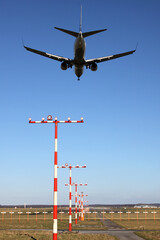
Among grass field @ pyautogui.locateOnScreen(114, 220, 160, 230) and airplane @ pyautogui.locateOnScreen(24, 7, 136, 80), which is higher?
airplane @ pyautogui.locateOnScreen(24, 7, 136, 80)

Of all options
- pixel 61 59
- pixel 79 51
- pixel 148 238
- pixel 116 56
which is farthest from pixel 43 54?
pixel 148 238

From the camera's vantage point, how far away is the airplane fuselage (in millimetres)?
32875

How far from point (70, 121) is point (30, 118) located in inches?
142

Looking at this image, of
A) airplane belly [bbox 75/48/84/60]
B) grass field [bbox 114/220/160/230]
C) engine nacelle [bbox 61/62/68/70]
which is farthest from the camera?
grass field [bbox 114/220/160/230]

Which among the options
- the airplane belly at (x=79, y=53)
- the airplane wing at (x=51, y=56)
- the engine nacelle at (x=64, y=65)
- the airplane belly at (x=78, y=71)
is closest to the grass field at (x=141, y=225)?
the airplane belly at (x=78, y=71)

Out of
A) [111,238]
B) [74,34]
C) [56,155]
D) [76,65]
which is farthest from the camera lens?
[111,238]

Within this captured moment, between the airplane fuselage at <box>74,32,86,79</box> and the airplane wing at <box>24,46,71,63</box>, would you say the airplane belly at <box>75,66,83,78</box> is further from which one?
the airplane wing at <box>24,46,71,63</box>

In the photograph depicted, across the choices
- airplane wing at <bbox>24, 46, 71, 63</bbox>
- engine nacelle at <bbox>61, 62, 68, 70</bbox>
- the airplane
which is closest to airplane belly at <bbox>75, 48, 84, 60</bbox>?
the airplane

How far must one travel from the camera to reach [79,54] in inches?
1359

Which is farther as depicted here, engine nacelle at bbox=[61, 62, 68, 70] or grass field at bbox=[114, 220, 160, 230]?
grass field at bbox=[114, 220, 160, 230]

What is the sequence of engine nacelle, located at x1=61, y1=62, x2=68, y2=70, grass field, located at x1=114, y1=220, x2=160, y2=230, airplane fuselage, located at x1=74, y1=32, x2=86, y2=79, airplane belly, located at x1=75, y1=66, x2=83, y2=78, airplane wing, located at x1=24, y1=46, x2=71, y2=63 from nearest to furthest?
airplane fuselage, located at x1=74, y1=32, x2=86, y2=79
airplane wing, located at x1=24, y1=46, x2=71, y2=63
airplane belly, located at x1=75, y1=66, x2=83, y2=78
engine nacelle, located at x1=61, y1=62, x2=68, y2=70
grass field, located at x1=114, y1=220, x2=160, y2=230

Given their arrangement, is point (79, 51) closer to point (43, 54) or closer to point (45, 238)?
point (43, 54)

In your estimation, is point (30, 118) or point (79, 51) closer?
point (30, 118)

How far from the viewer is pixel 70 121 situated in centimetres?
3044
